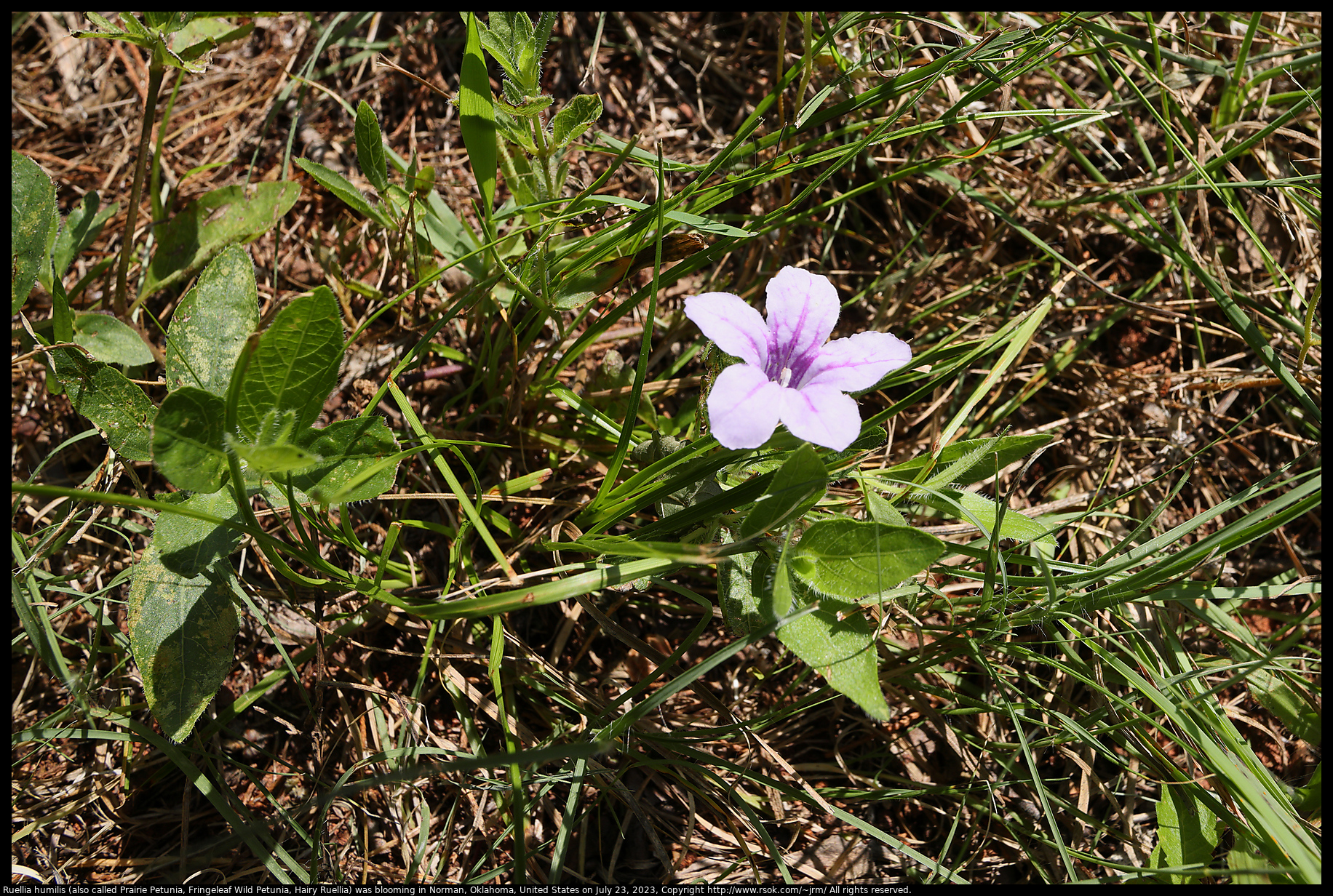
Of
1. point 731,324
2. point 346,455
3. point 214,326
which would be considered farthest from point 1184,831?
point 214,326

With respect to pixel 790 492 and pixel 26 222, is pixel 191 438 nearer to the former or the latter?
pixel 26 222

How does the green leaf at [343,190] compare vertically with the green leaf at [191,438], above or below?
above

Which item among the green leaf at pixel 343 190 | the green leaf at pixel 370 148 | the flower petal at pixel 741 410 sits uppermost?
the green leaf at pixel 370 148

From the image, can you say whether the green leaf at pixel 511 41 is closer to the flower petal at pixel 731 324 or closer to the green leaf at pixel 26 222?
the flower petal at pixel 731 324

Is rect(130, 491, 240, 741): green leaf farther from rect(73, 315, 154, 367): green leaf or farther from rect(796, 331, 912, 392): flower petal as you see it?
rect(796, 331, 912, 392): flower petal

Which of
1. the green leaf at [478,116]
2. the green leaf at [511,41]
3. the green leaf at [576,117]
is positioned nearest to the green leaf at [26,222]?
the green leaf at [478,116]

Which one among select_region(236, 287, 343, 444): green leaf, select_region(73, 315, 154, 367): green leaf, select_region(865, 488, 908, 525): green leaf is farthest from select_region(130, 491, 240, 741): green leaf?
select_region(865, 488, 908, 525): green leaf
